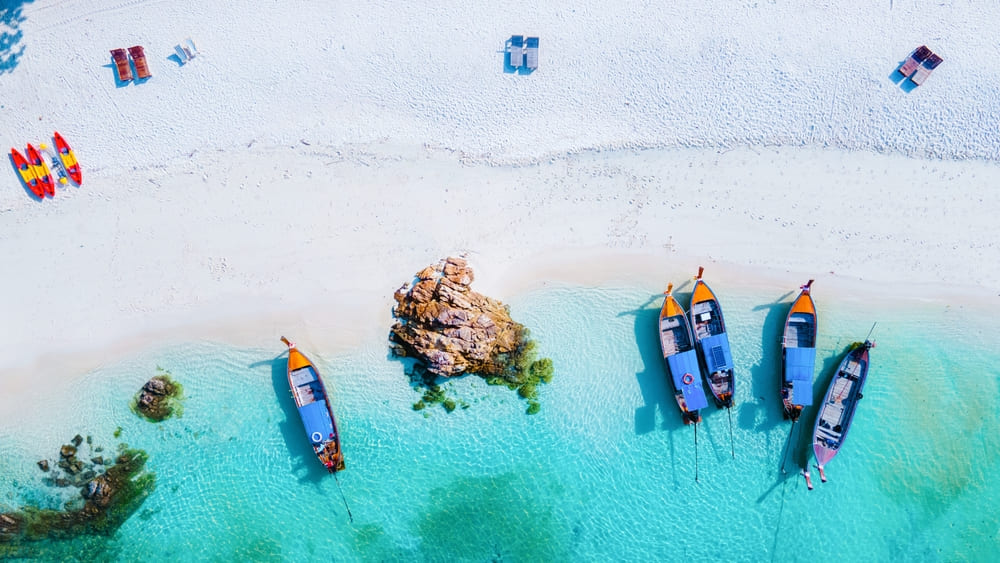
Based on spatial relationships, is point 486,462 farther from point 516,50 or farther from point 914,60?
point 914,60

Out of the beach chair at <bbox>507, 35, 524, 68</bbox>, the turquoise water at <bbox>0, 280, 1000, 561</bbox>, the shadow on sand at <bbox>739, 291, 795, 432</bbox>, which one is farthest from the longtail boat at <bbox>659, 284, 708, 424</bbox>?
the beach chair at <bbox>507, 35, 524, 68</bbox>

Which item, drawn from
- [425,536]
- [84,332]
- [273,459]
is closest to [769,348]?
[425,536]

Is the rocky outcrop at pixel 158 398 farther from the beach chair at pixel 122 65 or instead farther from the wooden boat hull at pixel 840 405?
the wooden boat hull at pixel 840 405

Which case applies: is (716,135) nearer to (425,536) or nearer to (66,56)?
(425,536)

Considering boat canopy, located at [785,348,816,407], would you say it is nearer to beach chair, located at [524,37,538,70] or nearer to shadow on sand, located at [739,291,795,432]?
shadow on sand, located at [739,291,795,432]

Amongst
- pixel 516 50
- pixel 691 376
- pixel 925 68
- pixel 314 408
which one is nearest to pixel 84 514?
pixel 314 408

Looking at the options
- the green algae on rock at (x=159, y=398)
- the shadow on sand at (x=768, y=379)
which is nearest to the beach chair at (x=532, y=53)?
the shadow on sand at (x=768, y=379)
